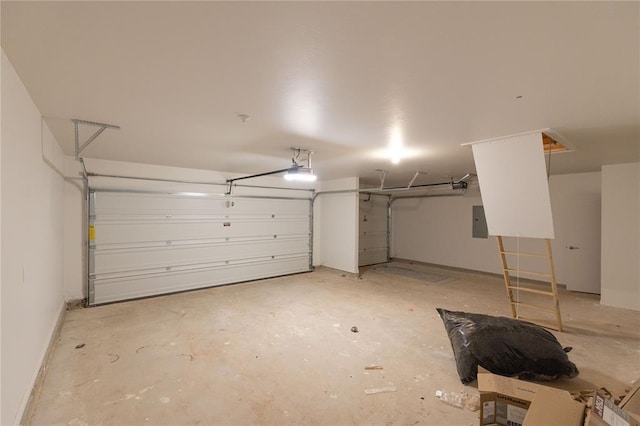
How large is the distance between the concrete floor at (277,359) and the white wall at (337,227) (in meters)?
1.88

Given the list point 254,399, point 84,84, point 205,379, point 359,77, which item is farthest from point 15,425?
point 359,77

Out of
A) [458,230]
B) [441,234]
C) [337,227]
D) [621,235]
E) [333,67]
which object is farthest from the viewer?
A: [441,234]

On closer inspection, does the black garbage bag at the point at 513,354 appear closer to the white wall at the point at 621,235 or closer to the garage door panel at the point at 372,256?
the white wall at the point at 621,235

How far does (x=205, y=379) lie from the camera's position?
255 centimetres

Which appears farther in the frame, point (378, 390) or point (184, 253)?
point (184, 253)

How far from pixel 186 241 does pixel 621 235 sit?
24.9ft

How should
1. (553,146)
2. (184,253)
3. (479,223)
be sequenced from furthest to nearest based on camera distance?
1. (479,223)
2. (184,253)
3. (553,146)

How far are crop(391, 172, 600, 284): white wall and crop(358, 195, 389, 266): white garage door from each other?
21.5 inches

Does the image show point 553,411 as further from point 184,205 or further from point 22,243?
point 184,205

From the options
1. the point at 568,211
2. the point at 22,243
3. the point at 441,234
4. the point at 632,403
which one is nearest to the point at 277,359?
the point at 22,243

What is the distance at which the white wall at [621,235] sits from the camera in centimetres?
456

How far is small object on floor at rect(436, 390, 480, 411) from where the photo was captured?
2.21 metres

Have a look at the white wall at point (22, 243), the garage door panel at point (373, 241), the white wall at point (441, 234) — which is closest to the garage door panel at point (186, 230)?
the white wall at point (22, 243)

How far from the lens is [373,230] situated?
863 centimetres
